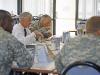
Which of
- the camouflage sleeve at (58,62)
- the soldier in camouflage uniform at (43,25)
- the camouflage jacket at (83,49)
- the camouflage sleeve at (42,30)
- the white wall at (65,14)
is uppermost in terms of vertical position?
the white wall at (65,14)

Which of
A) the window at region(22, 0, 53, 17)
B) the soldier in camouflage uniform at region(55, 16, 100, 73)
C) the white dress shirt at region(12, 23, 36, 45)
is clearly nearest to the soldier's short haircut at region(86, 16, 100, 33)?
the soldier in camouflage uniform at region(55, 16, 100, 73)

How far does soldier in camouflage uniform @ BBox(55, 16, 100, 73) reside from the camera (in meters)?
1.87

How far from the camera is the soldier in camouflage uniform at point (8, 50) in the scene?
2.16 m

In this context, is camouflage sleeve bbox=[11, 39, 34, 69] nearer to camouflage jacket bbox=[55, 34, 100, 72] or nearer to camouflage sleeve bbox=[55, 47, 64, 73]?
camouflage sleeve bbox=[55, 47, 64, 73]

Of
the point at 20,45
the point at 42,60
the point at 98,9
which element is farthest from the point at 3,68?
the point at 98,9

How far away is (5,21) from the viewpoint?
228 cm

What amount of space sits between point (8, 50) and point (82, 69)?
79cm

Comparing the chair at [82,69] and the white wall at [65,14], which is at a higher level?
the white wall at [65,14]

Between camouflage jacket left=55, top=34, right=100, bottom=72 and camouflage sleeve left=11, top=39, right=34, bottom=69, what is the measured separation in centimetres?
45

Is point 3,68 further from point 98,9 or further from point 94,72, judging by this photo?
point 98,9

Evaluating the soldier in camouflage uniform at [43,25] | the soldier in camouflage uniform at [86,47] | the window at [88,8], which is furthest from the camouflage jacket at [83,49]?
the window at [88,8]

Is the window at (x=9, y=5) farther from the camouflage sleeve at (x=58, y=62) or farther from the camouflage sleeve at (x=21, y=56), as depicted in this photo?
the camouflage sleeve at (x=58, y=62)

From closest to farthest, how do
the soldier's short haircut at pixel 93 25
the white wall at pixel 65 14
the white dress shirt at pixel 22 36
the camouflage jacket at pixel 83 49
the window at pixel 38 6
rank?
the camouflage jacket at pixel 83 49 < the soldier's short haircut at pixel 93 25 < the white dress shirt at pixel 22 36 < the white wall at pixel 65 14 < the window at pixel 38 6

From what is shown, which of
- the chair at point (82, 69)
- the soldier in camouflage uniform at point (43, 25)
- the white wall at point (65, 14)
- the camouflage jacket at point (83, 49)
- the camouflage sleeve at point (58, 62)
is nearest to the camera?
the chair at point (82, 69)
